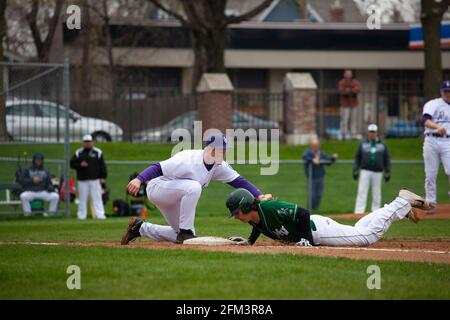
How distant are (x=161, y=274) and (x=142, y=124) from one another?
71.1 feet

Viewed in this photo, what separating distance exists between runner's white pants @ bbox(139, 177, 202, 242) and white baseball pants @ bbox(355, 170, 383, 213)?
32.3 ft

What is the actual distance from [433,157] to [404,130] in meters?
15.9

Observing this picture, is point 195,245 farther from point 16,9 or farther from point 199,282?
point 16,9

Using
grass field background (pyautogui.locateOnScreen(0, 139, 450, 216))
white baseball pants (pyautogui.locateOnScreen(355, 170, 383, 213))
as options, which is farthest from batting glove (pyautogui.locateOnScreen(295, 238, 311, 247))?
grass field background (pyautogui.locateOnScreen(0, 139, 450, 216))

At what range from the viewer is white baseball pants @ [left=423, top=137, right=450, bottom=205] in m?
15.7

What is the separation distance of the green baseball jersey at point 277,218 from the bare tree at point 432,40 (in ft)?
62.3

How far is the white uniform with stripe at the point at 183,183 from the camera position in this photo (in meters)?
11.3

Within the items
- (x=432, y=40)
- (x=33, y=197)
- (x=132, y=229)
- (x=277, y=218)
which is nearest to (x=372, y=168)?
(x=33, y=197)

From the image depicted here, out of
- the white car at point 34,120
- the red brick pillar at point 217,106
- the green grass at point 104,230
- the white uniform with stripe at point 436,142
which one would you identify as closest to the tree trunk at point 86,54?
the red brick pillar at point 217,106

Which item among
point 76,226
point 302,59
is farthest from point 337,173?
point 302,59

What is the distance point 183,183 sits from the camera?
1127 centimetres

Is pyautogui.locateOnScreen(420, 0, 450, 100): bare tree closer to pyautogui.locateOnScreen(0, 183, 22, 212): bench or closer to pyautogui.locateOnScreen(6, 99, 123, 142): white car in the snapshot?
pyautogui.locateOnScreen(6, 99, 123, 142): white car

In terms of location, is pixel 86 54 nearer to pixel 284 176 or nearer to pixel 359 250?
pixel 284 176

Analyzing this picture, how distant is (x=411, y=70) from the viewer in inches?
1805
